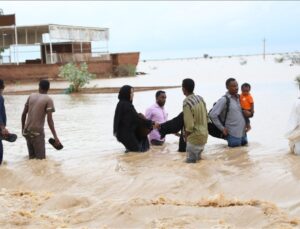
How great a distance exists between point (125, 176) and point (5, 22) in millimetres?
33018

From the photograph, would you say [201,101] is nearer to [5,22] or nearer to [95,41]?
[5,22]

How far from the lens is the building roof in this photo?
39062 millimetres

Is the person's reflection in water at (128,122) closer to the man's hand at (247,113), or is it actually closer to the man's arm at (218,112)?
the man's arm at (218,112)

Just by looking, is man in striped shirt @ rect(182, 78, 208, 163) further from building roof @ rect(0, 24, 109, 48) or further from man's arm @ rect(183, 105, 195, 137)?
building roof @ rect(0, 24, 109, 48)

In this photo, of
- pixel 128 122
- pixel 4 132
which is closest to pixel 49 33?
pixel 128 122

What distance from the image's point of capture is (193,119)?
24.9ft

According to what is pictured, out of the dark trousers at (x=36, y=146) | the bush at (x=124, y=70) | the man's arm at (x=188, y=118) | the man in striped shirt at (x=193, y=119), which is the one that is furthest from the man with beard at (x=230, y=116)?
the bush at (x=124, y=70)

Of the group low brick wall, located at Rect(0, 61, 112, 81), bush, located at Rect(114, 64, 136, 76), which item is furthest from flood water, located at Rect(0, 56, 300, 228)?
bush, located at Rect(114, 64, 136, 76)

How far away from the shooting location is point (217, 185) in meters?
6.67

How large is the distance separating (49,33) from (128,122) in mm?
31153

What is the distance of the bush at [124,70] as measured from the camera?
146 ft

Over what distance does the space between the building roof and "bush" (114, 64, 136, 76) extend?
2906 mm

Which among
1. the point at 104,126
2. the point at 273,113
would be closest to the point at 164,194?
the point at 104,126

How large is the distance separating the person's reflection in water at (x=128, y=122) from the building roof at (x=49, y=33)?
30710mm
